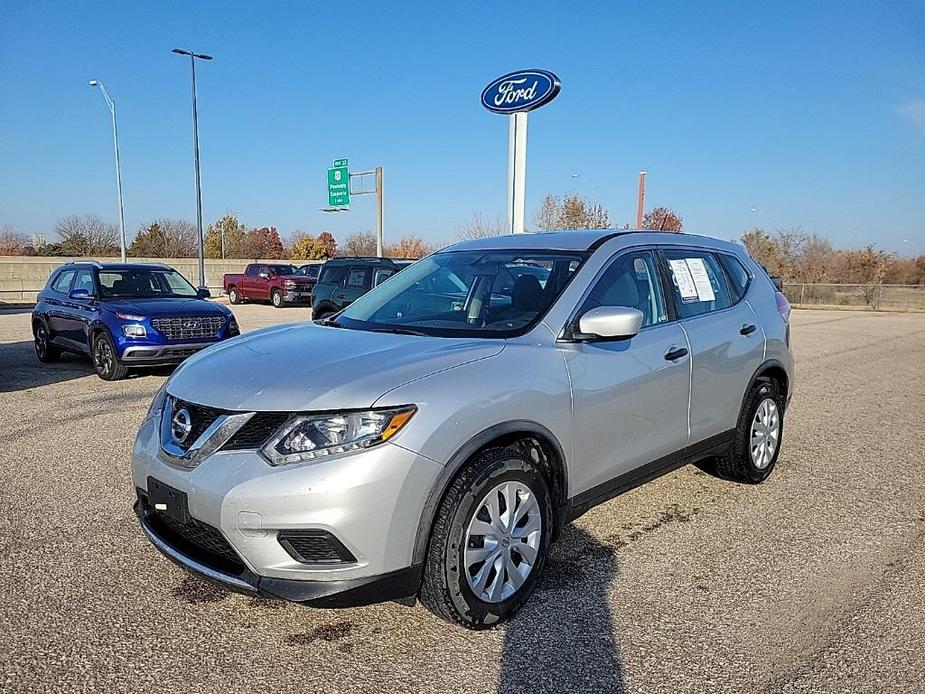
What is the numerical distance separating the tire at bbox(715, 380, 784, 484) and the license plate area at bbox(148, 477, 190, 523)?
359cm

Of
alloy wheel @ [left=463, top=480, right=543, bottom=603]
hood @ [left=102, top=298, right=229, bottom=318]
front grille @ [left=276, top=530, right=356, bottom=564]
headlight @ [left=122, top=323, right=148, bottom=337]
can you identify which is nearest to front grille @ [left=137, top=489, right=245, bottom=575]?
front grille @ [left=276, top=530, right=356, bottom=564]

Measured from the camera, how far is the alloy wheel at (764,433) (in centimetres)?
499

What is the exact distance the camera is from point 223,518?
2.68 meters

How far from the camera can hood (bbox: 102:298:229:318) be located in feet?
29.8

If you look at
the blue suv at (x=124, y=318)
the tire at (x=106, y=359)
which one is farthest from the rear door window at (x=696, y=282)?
the tire at (x=106, y=359)

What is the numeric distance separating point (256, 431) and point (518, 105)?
15306 mm

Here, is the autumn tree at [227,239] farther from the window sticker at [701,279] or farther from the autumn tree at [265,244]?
the window sticker at [701,279]

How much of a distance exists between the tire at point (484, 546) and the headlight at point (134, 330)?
7.27 meters

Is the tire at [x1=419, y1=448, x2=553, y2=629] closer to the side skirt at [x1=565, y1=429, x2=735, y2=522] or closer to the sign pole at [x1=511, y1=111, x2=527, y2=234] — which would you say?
the side skirt at [x1=565, y1=429, x2=735, y2=522]

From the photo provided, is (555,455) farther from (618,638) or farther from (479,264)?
(479,264)

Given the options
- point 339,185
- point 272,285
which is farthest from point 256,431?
point 339,185

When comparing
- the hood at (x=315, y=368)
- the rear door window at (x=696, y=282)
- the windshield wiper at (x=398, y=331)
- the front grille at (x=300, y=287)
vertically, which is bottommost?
the front grille at (x=300, y=287)

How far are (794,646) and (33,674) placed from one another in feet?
10.1

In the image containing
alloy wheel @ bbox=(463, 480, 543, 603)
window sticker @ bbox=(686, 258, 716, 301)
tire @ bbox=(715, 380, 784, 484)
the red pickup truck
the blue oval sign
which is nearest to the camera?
alloy wheel @ bbox=(463, 480, 543, 603)
